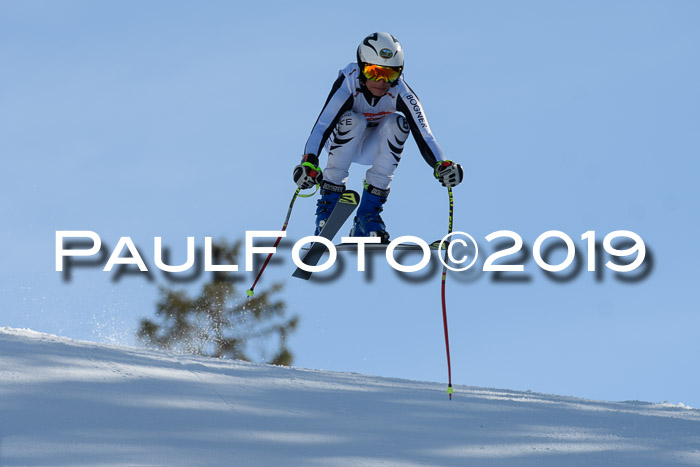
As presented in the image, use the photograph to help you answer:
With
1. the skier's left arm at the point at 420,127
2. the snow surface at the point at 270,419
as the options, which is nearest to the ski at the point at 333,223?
Result: the skier's left arm at the point at 420,127

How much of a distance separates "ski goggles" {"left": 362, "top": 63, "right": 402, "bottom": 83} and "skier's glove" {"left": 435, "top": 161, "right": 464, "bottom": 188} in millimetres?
883

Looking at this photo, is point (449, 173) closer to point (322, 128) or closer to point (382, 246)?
point (382, 246)

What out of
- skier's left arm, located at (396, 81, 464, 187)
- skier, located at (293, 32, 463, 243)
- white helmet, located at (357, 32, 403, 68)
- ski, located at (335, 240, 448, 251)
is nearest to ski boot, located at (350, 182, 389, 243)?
skier, located at (293, 32, 463, 243)

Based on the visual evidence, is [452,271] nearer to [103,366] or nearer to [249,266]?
[249,266]

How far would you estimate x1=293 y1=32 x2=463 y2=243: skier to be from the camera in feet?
25.0

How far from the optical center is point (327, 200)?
8.17 m

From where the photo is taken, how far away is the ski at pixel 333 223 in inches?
314

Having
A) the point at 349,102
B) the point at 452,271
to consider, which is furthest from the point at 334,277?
the point at 349,102

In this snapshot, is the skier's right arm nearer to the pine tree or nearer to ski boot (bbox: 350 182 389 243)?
ski boot (bbox: 350 182 389 243)

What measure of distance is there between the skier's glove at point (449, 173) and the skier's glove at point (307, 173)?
1.06m

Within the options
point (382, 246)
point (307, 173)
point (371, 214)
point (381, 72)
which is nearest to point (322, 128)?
point (307, 173)

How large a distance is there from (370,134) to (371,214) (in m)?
0.74

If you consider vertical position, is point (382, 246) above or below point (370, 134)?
below

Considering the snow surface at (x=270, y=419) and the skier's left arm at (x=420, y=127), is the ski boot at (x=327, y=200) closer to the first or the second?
the skier's left arm at (x=420, y=127)
